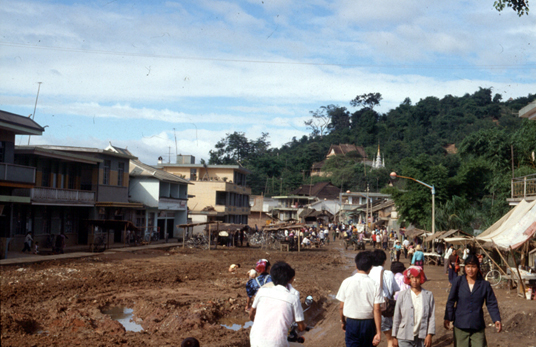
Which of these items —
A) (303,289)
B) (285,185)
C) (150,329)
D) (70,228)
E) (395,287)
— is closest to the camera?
(395,287)

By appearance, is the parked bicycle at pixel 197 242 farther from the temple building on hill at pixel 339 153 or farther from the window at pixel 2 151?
the temple building on hill at pixel 339 153

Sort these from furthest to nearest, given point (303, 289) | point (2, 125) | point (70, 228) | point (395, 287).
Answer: point (70, 228)
point (2, 125)
point (303, 289)
point (395, 287)

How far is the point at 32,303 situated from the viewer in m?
13.3

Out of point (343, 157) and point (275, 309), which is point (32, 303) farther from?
point (343, 157)

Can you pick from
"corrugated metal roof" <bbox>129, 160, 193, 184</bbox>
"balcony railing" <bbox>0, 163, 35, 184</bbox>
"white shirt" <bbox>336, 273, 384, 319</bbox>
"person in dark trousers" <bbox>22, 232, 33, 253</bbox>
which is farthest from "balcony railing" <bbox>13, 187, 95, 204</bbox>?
"white shirt" <bbox>336, 273, 384, 319</bbox>

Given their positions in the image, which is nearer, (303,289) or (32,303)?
(32,303)

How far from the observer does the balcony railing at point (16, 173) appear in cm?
2298

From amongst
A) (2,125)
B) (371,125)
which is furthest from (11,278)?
(371,125)

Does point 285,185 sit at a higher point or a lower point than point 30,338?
higher

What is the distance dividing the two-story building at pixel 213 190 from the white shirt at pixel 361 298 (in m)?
47.3

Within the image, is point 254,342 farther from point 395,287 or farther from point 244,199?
point 244,199

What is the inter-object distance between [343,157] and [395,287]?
303 feet

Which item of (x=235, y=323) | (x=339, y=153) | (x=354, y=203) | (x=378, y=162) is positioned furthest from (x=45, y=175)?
(x=339, y=153)

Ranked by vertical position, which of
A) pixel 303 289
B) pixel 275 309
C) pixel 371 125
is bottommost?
pixel 303 289
